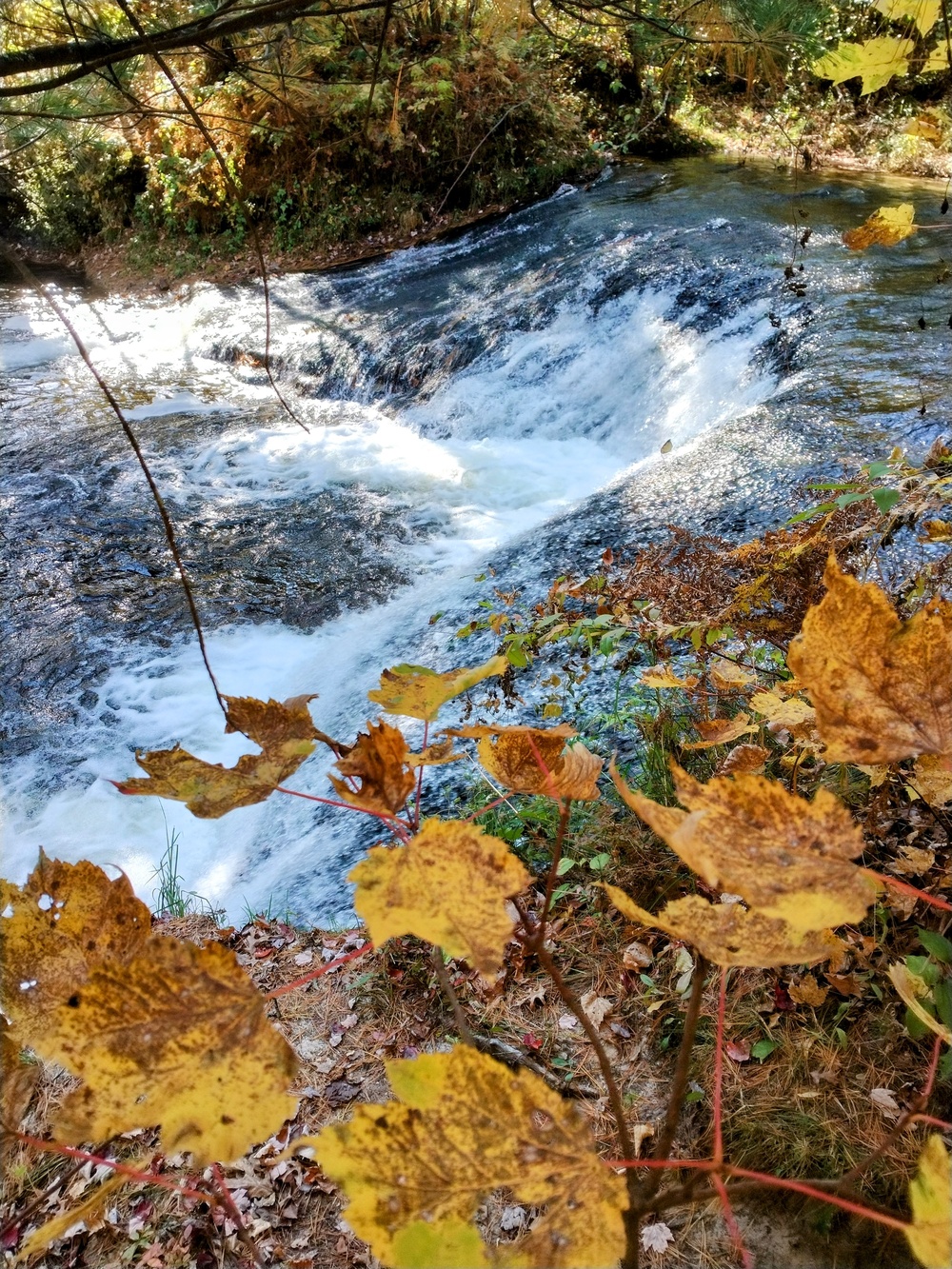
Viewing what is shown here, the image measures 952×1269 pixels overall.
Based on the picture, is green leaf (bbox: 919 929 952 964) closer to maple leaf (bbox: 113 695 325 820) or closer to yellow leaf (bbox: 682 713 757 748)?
yellow leaf (bbox: 682 713 757 748)

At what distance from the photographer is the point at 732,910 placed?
59 centimetres

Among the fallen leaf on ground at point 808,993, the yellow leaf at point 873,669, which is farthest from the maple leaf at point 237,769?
the fallen leaf on ground at point 808,993

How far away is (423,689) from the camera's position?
0.79 m

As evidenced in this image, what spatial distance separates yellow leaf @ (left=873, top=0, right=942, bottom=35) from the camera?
1.02m

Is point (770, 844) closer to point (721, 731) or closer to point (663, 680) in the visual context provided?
point (721, 731)

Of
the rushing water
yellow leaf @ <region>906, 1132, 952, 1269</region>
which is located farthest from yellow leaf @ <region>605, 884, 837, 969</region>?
the rushing water

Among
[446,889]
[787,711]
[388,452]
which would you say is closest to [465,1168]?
[446,889]

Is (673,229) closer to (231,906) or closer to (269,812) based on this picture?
(269,812)

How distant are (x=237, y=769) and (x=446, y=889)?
0.26 metres

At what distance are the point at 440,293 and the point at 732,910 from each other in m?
9.47

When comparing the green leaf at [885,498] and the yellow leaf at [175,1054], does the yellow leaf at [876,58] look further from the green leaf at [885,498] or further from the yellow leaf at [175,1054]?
the yellow leaf at [175,1054]

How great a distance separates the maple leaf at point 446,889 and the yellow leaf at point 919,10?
120 centimetres

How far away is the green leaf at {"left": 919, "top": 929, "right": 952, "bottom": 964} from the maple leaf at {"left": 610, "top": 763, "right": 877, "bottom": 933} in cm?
75

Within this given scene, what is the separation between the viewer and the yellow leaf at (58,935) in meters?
0.63
